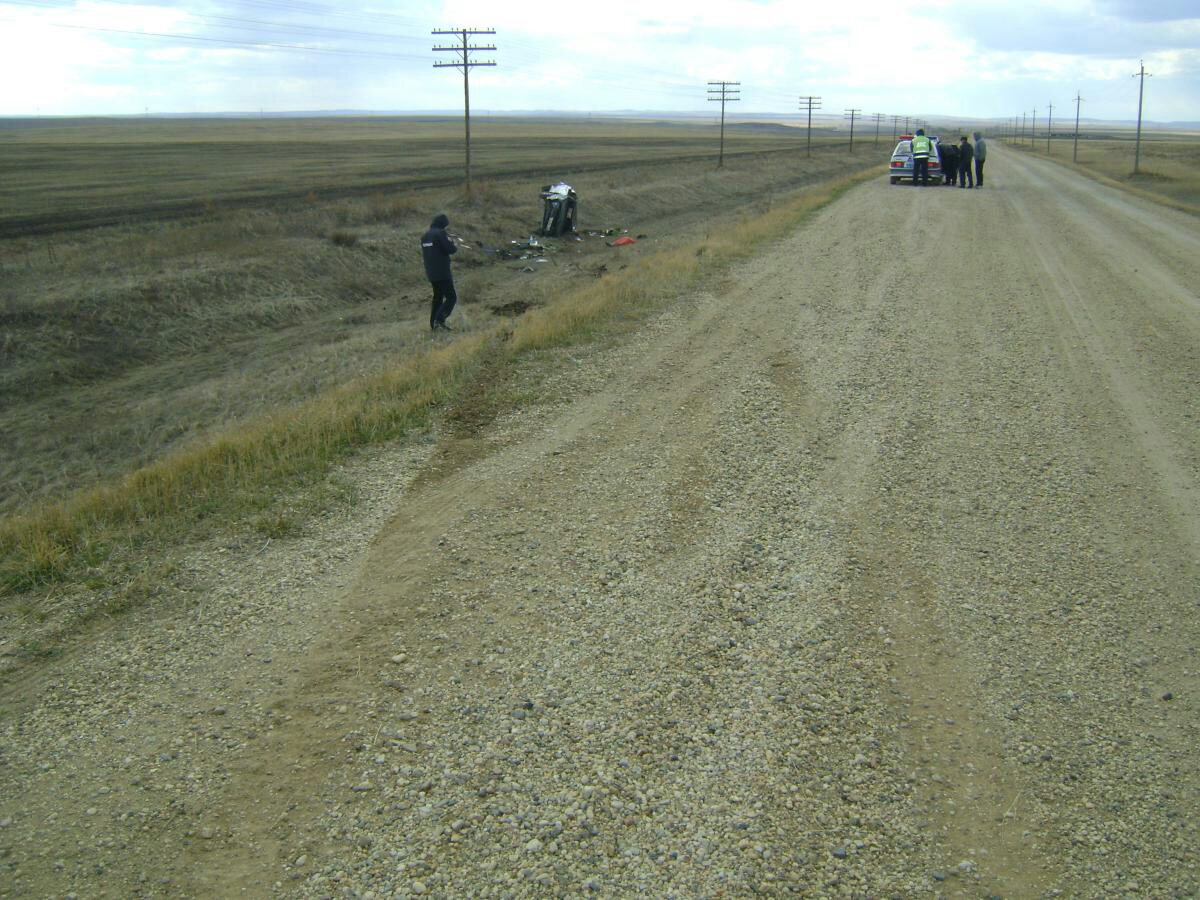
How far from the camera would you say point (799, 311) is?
12.6m

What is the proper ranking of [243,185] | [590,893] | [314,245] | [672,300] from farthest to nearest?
[243,185]
[314,245]
[672,300]
[590,893]

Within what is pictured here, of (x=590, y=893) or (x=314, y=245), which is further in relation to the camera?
(x=314, y=245)

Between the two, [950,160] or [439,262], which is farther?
[950,160]

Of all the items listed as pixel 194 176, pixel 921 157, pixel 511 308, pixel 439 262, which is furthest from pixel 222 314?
pixel 194 176

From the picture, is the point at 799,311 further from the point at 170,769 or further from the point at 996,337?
the point at 170,769

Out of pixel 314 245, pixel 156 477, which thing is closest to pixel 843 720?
pixel 156 477

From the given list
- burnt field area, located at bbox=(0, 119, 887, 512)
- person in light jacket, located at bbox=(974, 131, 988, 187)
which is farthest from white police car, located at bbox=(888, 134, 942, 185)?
burnt field area, located at bbox=(0, 119, 887, 512)

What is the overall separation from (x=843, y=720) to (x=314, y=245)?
2022cm

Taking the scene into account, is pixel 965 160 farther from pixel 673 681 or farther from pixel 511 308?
pixel 673 681

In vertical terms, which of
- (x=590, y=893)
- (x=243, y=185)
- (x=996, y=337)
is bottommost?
(x=590, y=893)

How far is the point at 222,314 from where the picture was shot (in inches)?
691

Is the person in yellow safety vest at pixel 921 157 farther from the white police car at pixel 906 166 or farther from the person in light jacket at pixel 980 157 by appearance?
the person in light jacket at pixel 980 157

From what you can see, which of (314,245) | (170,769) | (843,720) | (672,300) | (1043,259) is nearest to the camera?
(170,769)

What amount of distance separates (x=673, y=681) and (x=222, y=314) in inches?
616
